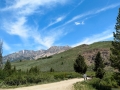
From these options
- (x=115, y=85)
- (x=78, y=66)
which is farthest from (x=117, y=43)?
(x=78, y=66)

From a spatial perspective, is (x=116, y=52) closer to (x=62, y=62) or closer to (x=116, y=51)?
(x=116, y=51)

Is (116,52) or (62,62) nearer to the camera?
(116,52)

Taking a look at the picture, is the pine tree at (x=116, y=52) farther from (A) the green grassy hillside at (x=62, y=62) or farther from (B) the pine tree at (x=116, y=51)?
(A) the green grassy hillside at (x=62, y=62)

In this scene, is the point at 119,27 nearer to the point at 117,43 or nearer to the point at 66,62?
the point at 117,43

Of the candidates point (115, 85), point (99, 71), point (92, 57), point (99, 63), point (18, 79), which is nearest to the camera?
point (18, 79)

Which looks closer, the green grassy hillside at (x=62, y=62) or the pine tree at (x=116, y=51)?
the pine tree at (x=116, y=51)

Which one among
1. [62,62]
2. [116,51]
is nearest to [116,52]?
[116,51]

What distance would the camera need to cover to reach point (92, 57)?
374 feet

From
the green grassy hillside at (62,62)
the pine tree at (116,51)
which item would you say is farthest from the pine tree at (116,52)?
the green grassy hillside at (62,62)

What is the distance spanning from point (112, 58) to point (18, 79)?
71.2 ft

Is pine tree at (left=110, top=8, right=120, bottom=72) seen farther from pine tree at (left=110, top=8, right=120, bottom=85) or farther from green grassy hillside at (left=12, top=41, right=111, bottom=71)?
green grassy hillside at (left=12, top=41, right=111, bottom=71)

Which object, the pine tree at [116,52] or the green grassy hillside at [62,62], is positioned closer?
the pine tree at [116,52]

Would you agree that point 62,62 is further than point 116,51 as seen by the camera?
Yes

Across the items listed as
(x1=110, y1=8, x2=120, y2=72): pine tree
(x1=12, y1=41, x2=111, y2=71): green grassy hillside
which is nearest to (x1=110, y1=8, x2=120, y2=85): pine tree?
(x1=110, y1=8, x2=120, y2=72): pine tree
